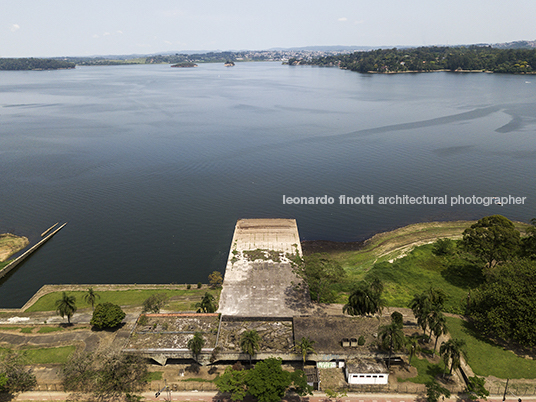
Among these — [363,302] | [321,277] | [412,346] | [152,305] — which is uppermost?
[363,302]

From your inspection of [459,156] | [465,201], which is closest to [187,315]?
[465,201]

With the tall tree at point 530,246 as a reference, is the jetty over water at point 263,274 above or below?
below

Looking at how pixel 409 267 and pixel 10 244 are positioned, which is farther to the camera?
pixel 10 244

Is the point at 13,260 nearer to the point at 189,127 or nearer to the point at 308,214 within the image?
the point at 308,214

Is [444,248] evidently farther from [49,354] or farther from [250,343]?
[49,354]

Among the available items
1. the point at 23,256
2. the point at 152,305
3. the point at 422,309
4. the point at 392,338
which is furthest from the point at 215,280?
the point at 23,256

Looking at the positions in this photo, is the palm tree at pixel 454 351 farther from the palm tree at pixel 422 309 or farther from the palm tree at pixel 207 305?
the palm tree at pixel 207 305

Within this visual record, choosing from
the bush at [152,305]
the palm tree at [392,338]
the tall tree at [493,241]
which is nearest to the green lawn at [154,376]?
the bush at [152,305]
